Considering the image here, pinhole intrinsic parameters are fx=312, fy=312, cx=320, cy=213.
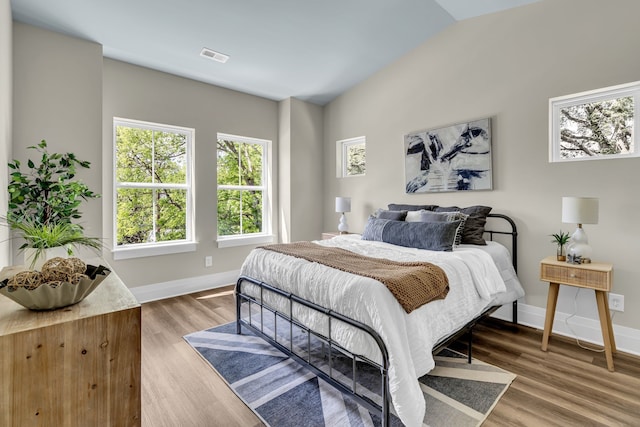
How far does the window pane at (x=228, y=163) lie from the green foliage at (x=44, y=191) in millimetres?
1705

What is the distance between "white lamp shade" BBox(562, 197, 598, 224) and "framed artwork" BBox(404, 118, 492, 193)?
884 millimetres

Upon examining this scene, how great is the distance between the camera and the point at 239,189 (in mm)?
4676

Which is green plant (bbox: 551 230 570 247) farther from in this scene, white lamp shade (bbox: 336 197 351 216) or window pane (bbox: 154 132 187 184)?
window pane (bbox: 154 132 187 184)

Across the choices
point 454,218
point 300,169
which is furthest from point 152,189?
point 454,218

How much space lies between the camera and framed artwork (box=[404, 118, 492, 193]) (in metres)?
3.32

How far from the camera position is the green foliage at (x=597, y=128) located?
2607mm

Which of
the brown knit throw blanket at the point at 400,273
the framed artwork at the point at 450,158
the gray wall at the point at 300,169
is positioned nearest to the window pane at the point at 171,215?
the gray wall at the point at 300,169

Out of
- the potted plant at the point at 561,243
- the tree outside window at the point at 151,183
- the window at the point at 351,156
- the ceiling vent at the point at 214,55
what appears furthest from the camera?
the window at the point at 351,156

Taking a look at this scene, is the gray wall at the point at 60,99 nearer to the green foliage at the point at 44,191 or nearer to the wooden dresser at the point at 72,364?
the green foliage at the point at 44,191

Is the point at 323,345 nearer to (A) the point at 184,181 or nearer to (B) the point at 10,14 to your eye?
(A) the point at 184,181

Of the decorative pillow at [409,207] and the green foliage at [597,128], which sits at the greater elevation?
the green foliage at [597,128]

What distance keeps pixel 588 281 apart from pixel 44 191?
4534mm

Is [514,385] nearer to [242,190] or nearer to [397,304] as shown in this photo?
[397,304]

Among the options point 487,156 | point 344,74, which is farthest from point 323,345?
point 344,74
